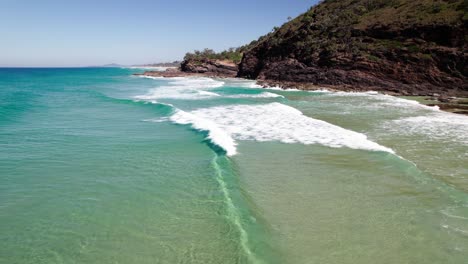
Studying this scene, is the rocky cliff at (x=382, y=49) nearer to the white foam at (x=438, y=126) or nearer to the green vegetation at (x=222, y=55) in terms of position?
the white foam at (x=438, y=126)

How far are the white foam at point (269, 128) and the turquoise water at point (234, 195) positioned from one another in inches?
6.9

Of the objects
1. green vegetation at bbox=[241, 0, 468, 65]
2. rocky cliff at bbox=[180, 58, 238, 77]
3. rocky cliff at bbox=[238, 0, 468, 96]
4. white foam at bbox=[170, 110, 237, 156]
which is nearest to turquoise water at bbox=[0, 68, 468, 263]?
white foam at bbox=[170, 110, 237, 156]

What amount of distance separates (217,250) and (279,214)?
206 centimetres

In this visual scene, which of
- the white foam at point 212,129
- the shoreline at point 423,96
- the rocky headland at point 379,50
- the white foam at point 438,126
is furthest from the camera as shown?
the rocky headland at point 379,50

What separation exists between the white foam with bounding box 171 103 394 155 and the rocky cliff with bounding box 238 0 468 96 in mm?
23158

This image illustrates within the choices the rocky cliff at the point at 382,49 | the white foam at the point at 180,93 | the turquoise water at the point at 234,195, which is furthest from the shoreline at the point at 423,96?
the turquoise water at the point at 234,195

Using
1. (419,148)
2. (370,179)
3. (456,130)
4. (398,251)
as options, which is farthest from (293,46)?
(398,251)

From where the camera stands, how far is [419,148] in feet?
45.2

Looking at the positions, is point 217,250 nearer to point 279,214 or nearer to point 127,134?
point 279,214

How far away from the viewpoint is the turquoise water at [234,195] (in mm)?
6477

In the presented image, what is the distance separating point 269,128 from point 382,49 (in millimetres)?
32353

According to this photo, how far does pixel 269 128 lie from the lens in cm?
1841

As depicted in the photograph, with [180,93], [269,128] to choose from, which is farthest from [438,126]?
[180,93]

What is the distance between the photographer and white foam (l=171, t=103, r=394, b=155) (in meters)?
14.8
